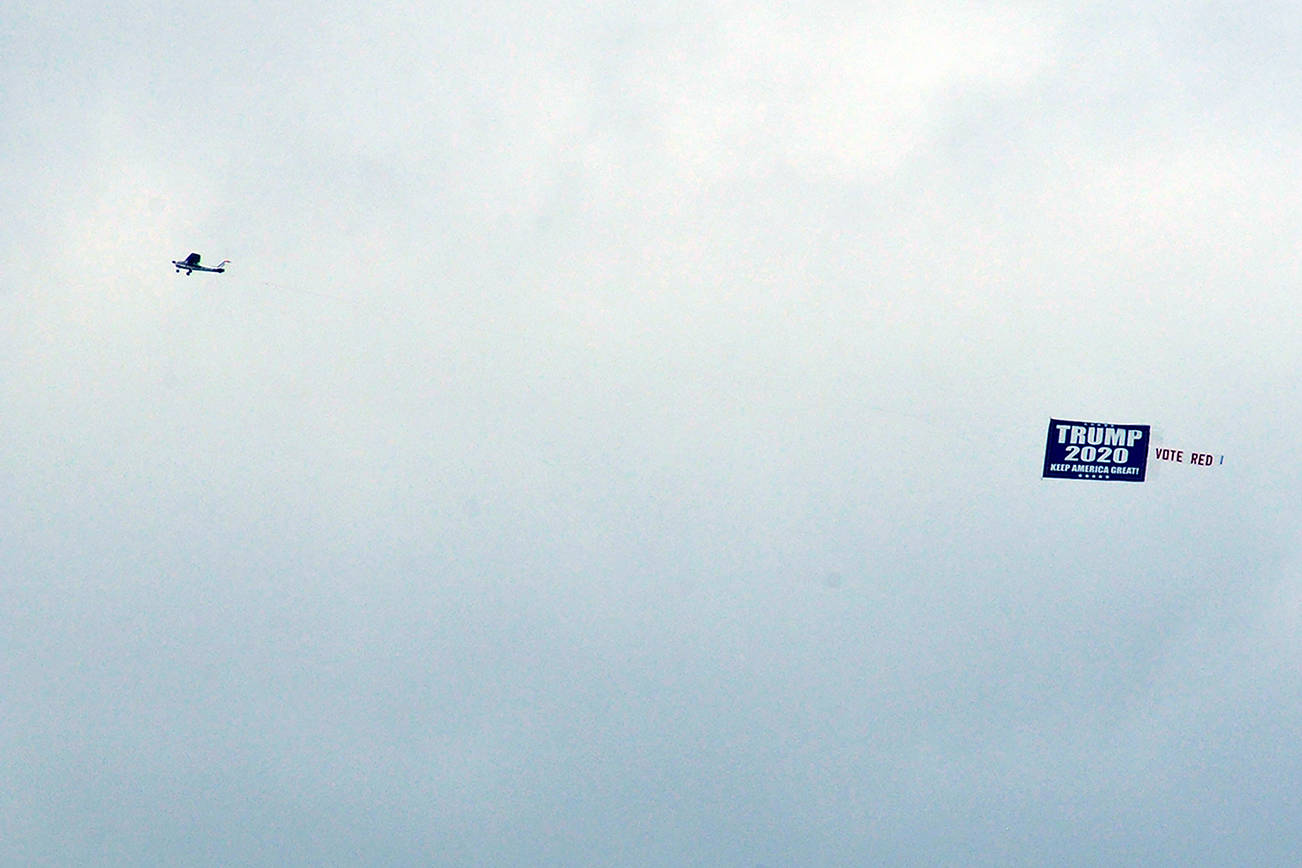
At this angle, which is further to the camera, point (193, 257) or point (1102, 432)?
point (1102, 432)

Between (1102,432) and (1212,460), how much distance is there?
20.8 metres

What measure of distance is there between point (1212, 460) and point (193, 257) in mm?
116340

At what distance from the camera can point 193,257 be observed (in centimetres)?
13862

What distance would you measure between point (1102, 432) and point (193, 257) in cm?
9760

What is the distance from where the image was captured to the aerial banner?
5817 inches

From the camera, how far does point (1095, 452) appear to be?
14862 centimetres

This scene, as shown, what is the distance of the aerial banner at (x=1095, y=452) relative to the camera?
147750 mm

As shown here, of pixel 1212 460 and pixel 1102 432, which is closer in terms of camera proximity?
pixel 1102 432

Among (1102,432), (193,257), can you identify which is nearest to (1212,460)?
(1102,432)

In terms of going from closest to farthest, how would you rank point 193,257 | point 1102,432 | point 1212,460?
point 193,257, point 1102,432, point 1212,460

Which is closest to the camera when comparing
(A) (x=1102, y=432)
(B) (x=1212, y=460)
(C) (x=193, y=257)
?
(C) (x=193, y=257)

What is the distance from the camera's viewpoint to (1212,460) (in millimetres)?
161500

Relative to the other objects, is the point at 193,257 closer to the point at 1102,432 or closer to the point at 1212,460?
the point at 1102,432
